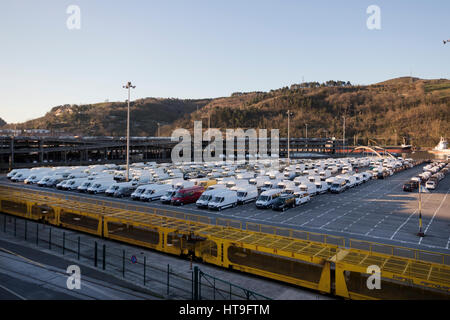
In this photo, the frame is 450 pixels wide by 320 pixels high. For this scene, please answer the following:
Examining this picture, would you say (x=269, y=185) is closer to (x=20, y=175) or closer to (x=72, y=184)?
(x=72, y=184)

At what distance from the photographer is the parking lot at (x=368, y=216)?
24375 mm

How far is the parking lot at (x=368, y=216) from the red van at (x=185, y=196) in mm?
877

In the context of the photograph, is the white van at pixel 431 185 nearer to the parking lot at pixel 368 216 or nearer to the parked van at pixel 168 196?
the parking lot at pixel 368 216

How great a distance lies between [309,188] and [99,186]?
26.9 metres

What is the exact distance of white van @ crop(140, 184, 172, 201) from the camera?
38062 millimetres

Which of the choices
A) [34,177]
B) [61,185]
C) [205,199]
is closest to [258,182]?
[205,199]

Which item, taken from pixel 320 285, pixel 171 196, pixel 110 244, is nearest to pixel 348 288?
pixel 320 285

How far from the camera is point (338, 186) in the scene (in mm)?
44719

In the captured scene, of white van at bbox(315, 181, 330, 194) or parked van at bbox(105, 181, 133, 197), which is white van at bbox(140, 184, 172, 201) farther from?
white van at bbox(315, 181, 330, 194)

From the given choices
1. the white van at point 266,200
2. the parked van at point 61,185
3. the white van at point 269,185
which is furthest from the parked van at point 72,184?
the white van at point 266,200

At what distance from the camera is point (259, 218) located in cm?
2992

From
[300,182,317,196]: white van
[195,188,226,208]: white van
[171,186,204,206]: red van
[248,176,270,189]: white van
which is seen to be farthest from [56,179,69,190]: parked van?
[300,182,317,196]: white van

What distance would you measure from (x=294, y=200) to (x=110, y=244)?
65.6 feet
